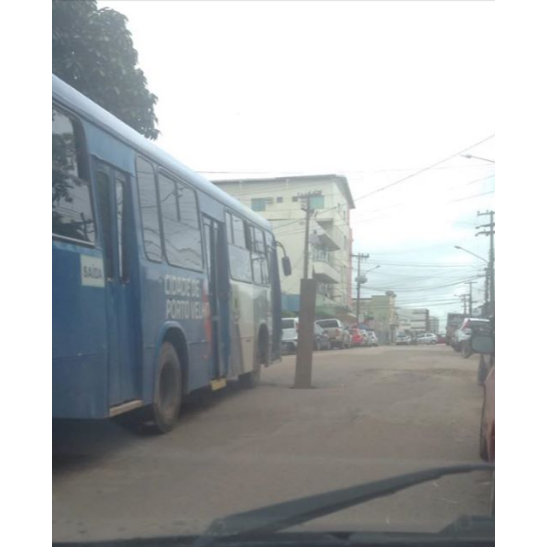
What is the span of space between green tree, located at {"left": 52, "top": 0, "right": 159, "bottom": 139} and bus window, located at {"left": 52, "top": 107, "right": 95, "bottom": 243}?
0.56 metres

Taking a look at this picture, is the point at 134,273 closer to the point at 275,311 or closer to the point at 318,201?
the point at 318,201

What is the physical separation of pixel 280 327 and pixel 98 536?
941 centimetres

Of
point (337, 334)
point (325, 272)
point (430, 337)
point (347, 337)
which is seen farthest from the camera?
point (347, 337)

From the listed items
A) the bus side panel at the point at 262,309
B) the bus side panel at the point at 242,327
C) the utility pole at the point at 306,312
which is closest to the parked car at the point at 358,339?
the bus side panel at the point at 262,309

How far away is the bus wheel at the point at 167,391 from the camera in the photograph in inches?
298

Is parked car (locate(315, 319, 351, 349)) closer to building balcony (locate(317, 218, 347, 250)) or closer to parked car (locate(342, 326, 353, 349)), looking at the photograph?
parked car (locate(342, 326, 353, 349))

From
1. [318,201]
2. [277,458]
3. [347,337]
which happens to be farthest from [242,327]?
[277,458]

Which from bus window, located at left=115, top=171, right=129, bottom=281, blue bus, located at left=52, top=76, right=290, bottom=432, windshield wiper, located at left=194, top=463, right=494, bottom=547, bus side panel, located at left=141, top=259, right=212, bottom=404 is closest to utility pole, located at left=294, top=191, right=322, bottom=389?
blue bus, located at left=52, top=76, right=290, bottom=432

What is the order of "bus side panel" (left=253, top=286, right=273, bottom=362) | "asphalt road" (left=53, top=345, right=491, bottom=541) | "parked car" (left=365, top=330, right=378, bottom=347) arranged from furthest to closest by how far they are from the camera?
"parked car" (left=365, top=330, right=378, bottom=347)
"bus side panel" (left=253, top=286, right=273, bottom=362)
"asphalt road" (left=53, top=345, right=491, bottom=541)

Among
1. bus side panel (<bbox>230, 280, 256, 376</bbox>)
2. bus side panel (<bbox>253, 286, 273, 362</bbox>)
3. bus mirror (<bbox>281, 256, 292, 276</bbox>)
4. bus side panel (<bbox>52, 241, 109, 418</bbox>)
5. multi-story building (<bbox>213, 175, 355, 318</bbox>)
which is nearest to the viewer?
bus side panel (<bbox>52, 241, 109, 418</bbox>)

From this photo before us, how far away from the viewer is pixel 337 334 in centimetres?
1424

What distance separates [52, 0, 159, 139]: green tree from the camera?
5.77 metres

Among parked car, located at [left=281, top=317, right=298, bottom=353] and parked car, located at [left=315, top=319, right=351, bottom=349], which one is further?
parked car, located at [left=281, top=317, right=298, bottom=353]

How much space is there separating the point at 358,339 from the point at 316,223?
6.45m
